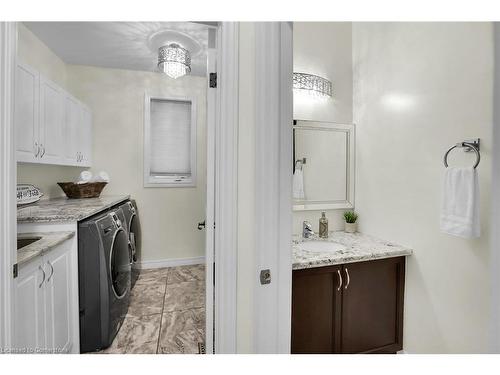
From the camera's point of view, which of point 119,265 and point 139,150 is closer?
point 119,265

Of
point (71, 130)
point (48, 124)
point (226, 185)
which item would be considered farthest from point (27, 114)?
point (226, 185)

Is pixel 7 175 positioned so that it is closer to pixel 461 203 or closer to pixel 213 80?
pixel 213 80

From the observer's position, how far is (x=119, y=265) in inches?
82.3

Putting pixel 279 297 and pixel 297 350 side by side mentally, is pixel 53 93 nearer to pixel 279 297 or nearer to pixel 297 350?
pixel 279 297

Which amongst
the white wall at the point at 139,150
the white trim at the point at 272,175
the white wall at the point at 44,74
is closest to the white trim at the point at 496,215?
the white trim at the point at 272,175

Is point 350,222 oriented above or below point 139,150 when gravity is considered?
below

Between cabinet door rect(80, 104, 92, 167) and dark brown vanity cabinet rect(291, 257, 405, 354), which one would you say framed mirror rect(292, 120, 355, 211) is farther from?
cabinet door rect(80, 104, 92, 167)

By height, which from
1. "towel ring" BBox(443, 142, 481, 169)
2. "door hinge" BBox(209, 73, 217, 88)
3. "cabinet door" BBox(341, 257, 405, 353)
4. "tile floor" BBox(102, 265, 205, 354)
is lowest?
"tile floor" BBox(102, 265, 205, 354)

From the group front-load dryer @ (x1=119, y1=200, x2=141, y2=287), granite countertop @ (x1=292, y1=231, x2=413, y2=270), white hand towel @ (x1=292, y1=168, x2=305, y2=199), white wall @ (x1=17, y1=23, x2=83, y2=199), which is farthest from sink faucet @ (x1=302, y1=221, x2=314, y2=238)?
white wall @ (x1=17, y1=23, x2=83, y2=199)

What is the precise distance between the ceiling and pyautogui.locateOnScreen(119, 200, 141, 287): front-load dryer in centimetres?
160

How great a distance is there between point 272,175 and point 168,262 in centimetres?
295

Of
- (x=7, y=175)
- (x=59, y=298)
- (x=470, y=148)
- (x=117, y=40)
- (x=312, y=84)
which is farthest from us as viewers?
(x=117, y=40)

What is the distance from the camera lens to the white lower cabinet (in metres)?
1.17

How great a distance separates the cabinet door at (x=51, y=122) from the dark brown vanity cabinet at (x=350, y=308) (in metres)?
2.19
